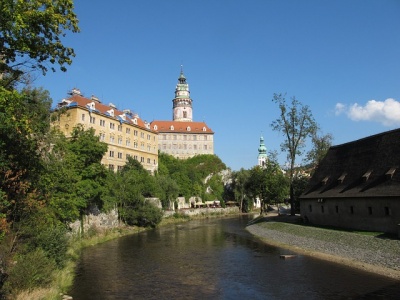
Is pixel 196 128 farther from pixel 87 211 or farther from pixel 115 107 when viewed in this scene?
pixel 87 211

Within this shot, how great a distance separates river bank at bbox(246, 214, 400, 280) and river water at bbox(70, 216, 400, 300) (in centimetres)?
123

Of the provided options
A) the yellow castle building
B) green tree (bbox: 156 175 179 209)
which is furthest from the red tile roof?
green tree (bbox: 156 175 179 209)

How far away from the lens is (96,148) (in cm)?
3938

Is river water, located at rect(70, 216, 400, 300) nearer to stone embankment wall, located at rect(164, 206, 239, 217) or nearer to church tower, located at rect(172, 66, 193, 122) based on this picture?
stone embankment wall, located at rect(164, 206, 239, 217)

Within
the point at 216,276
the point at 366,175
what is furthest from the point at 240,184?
the point at 216,276

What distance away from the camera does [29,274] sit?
16.7 meters

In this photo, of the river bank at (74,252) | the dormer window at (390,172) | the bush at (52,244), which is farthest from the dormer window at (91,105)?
the dormer window at (390,172)

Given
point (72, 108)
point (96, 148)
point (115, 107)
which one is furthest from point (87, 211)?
point (115, 107)

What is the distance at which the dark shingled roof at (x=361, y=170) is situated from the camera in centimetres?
3000

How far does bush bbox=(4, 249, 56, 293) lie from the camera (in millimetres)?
16044

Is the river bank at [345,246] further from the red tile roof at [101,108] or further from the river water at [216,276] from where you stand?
the red tile roof at [101,108]

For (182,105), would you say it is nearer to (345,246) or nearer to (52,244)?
(345,246)

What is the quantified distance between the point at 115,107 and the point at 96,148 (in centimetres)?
3666

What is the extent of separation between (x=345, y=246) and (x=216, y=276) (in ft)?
38.9
